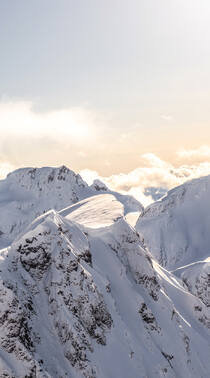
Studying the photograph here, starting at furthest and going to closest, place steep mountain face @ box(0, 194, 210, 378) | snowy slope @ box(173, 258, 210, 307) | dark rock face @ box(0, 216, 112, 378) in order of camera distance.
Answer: snowy slope @ box(173, 258, 210, 307) → steep mountain face @ box(0, 194, 210, 378) → dark rock face @ box(0, 216, 112, 378)

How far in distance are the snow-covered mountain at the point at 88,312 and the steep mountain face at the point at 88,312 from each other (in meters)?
0.14

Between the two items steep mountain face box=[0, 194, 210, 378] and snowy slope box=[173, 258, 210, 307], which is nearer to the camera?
steep mountain face box=[0, 194, 210, 378]

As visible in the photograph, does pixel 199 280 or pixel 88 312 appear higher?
pixel 199 280

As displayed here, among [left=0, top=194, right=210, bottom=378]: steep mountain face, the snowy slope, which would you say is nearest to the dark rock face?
[left=0, top=194, right=210, bottom=378]: steep mountain face

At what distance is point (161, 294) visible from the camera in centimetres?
8562

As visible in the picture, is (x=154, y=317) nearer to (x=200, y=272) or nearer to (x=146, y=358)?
(x=146, y=358)

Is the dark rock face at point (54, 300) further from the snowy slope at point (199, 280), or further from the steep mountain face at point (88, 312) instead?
the snowy slope at point (199, 280)

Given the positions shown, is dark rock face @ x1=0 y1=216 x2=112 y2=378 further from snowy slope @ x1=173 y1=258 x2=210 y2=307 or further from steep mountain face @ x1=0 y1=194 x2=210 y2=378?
snowy slope @ x1=173 y1=258 x2=210 y2=307

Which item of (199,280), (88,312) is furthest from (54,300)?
(199,280)

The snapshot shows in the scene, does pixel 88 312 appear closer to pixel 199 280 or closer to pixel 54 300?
pixel 54 300

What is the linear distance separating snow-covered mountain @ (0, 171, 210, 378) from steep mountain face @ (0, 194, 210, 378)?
0.47 feet

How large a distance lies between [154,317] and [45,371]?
30606 millimetres

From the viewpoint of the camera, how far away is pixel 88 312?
211ft

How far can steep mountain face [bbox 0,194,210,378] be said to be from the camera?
183ft
